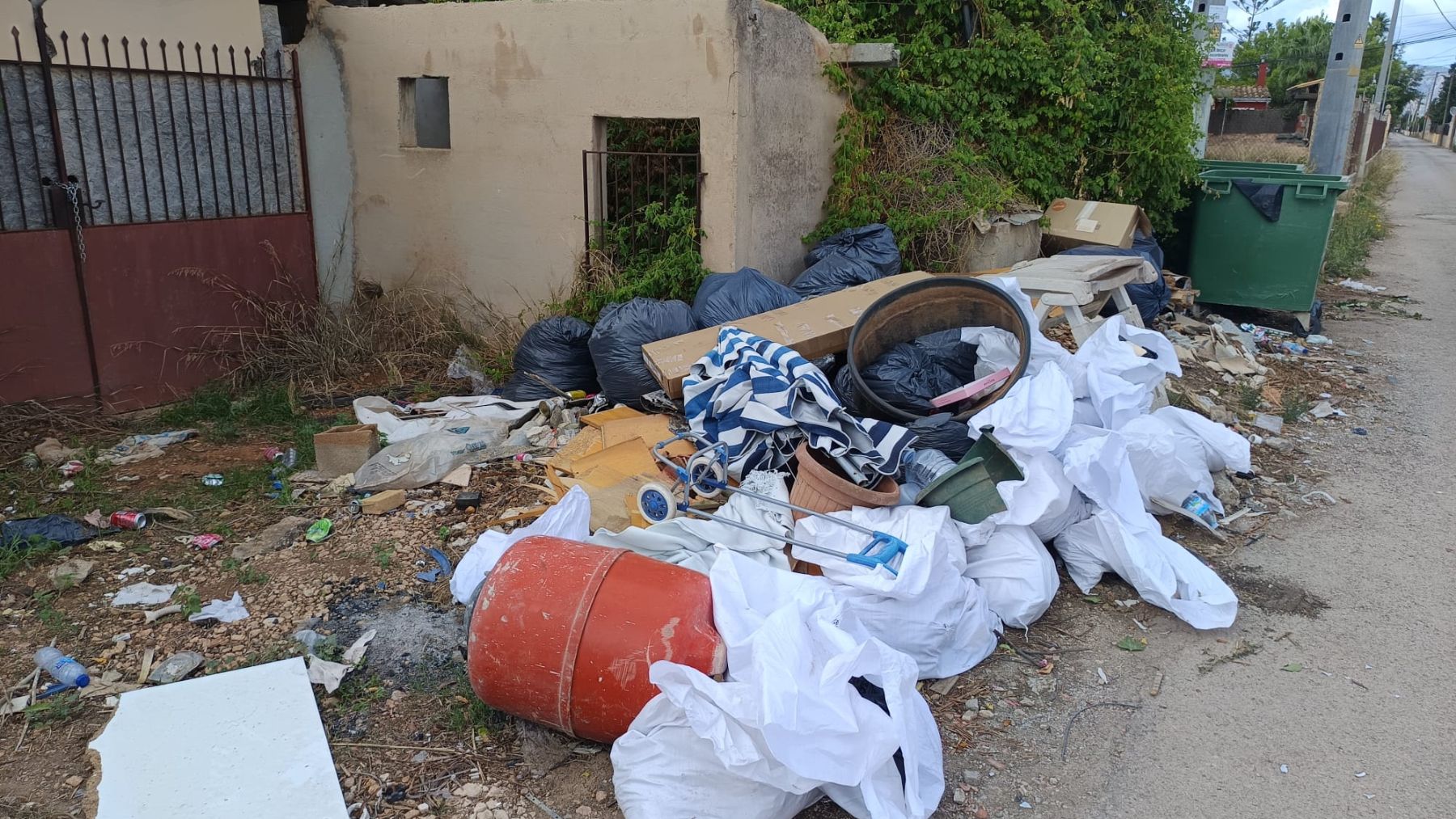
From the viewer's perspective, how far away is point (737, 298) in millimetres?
5711

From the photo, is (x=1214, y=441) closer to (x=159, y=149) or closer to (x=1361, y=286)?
(x=159, y=149)

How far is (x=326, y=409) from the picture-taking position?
6164 millimetres

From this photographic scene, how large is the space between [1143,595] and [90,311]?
601cm

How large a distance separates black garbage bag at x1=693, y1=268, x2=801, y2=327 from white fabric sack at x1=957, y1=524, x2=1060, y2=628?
227 cm

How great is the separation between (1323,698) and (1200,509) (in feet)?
4.18

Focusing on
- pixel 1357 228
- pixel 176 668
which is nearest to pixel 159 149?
pixel 176 668

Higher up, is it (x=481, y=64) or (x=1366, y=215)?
(x=481, y=64)

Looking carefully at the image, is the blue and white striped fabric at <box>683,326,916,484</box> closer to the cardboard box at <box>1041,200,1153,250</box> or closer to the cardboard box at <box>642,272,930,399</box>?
the cardboard box at <box>642,272,930,399</box>

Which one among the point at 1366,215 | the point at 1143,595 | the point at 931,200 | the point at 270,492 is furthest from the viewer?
the point at 1366,215

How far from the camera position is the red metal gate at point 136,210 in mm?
5547

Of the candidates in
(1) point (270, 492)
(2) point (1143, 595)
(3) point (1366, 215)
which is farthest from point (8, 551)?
(3) point (1366, 215)

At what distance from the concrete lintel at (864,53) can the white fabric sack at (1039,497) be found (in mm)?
3885

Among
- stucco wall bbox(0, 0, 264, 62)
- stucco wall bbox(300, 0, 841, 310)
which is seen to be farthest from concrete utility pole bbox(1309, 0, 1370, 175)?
stucco wall bbox(0, 0, 264, 62)

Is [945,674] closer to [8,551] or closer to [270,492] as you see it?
[270,492]
